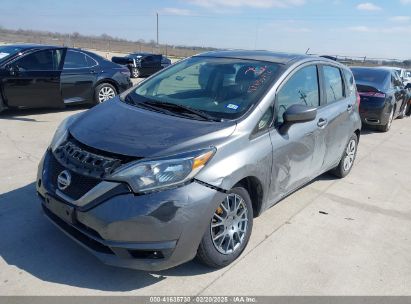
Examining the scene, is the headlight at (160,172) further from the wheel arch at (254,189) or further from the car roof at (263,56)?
the car roof at (263,56)

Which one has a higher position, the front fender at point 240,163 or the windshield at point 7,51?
the windshield at point 7,51

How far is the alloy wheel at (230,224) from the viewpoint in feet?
10.5

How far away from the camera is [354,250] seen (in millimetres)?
3814

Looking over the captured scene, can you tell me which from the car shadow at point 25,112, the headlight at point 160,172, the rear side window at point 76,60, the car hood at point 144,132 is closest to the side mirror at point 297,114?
the car hood at point 144,132

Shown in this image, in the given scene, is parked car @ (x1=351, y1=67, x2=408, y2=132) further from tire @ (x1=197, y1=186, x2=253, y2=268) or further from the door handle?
tire @ (x1=197, y1=186, x2=253, y2=268)

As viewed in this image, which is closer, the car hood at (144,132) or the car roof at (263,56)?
the car hood at (144,132)

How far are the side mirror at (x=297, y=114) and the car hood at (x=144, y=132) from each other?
0.63 m

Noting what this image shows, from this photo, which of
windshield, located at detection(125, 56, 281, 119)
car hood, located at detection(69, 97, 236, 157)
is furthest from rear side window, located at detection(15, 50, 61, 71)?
car hood, located at detection(69, 97, 236, 157)

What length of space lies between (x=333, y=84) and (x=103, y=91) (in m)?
5.87

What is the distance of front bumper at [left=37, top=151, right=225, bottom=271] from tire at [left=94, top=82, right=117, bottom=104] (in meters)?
6.52

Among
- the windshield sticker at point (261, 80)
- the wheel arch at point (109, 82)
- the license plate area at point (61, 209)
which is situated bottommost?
the license plate area at point (61, 209)

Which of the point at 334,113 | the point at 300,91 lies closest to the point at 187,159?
the point at 300,91

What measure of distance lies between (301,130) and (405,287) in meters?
1.69

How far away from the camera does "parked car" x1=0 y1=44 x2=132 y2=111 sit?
25.7 feet
